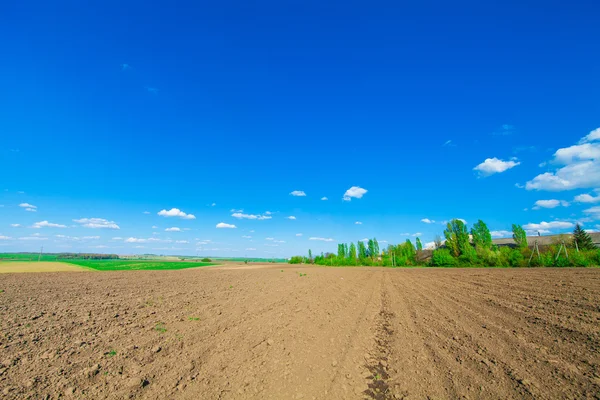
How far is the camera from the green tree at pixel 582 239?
56.3m

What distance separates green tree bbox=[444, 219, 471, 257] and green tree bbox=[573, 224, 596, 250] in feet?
Answer: 72.3

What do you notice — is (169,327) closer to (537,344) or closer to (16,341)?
(16,341)

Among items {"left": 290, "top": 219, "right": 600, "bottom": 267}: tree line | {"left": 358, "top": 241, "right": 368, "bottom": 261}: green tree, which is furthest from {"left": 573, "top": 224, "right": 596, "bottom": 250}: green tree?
{"left": 358, "top": 241, "right": 368, "bottom": 261}: green tree

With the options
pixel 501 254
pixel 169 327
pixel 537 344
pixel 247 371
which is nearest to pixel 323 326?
pixel 247 371

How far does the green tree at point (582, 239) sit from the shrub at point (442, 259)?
23.8 m

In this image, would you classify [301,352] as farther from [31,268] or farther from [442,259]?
[442,259]

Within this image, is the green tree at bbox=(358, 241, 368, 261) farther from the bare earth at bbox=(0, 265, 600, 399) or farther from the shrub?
the bare earth at bbox=(0, 265, 600, 399)

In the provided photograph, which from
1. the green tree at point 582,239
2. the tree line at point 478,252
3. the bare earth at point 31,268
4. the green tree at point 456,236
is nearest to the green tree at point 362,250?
the tree line at point 478,252

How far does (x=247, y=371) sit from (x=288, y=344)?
187 cm

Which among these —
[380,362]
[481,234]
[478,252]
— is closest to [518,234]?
[481,234]

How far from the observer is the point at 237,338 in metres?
7.80

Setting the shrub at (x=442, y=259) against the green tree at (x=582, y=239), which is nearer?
the green tree at (x=582, y=239)

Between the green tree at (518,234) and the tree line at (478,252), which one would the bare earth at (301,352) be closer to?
the tree line at (478,252)

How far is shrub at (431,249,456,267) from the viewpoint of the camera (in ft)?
214
